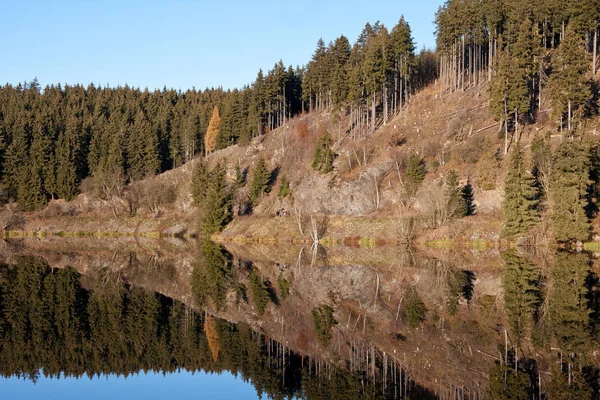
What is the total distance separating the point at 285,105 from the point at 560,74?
2220 inches

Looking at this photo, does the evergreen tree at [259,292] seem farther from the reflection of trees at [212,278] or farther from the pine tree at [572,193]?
the pine tree at [572,193]

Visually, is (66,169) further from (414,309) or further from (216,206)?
(414,309)

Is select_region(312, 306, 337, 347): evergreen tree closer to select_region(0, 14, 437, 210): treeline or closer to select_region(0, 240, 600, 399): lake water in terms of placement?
select_region(0, 240, 600, 399): lake water

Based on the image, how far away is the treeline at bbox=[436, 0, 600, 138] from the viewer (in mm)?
66188

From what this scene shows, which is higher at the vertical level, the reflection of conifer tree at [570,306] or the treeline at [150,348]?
the reflection of conifer tree at [570,306]

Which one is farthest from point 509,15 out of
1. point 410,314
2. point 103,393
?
point 103,393

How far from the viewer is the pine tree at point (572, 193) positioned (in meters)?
52.7

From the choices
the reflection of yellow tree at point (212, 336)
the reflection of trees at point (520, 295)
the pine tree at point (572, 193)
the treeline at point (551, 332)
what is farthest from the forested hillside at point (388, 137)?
the reflection of yellow tree at point (212, 336)

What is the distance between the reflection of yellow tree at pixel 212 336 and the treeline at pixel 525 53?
5339 cm

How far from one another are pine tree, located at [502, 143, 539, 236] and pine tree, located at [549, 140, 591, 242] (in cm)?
268

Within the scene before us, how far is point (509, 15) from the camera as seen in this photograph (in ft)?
285

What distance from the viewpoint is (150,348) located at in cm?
2092

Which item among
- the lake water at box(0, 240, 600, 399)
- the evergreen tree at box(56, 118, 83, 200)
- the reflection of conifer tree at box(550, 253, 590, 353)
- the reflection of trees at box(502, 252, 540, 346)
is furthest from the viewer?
the evergreen tree at box(56, 118, 83, 200)

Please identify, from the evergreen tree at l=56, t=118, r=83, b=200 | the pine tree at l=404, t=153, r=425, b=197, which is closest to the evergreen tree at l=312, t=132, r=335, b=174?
the pine tree at l=404, t=153, r=425, b=197
